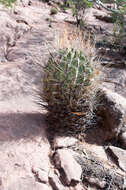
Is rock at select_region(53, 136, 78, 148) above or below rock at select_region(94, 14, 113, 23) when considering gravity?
below

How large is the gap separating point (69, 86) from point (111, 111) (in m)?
0.76

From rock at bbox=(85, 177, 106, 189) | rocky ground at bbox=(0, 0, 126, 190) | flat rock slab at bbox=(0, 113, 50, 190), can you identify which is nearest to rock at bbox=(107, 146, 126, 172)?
rocky ground at bbox=(0, 0, 126, 190)

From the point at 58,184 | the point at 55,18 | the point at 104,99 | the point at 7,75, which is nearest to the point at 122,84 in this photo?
the point at 104,99

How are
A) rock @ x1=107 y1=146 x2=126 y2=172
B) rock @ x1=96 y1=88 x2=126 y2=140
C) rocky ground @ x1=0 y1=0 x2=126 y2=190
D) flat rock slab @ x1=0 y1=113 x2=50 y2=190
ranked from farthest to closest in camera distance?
1. rock @ x1=96 y1=88 x2=126 y2=140
2. rock @ x1=107 y1=146 x2=126 y2=172
3. rocky ground @ x1=0 y1=0 x2=126 y2=190
4. flat rock slab @ x1=0 y1=113 x2=50 y2=190

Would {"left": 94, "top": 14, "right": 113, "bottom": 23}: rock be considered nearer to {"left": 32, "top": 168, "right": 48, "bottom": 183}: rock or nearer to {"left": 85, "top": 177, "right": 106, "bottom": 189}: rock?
{"left": 85, "top": 177, "right": 106, "bottom": 189}: rock

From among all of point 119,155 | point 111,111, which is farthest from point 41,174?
point 111,111

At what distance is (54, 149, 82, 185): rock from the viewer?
→ 7.58 ft

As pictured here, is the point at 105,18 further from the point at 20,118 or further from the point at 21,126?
the point at 21,126

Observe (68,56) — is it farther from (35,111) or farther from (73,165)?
(73,165)

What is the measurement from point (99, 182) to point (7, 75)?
2660 mm

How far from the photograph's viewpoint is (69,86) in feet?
8.41

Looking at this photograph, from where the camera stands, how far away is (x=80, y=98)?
2654 mm

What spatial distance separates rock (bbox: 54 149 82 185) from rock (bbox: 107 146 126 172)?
0.60 metres

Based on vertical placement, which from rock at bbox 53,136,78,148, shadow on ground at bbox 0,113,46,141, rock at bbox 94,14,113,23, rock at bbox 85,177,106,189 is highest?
rock at bbox 94,14,113,23
